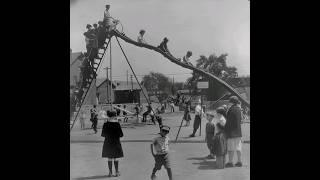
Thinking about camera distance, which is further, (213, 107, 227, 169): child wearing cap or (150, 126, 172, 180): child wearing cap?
(213, 107, 227, 169): child wearing cap

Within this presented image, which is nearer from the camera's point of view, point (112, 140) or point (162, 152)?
point (162, 152)

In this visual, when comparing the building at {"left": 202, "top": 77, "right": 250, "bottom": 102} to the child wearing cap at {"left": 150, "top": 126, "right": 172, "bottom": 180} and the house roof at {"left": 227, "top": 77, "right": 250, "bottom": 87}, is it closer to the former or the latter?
the house roof at {"left": 227, "top": 77, "right": 250, "bottom": 87}

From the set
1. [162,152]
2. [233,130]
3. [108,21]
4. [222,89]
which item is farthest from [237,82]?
[108,21]

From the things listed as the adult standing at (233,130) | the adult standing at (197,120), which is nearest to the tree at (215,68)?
the adult standing at (233,130)

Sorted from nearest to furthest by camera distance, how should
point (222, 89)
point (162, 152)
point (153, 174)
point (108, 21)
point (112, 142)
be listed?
point (162, 152), point (153, 174), point (112, 142), point (108, 21), point (222, 89)

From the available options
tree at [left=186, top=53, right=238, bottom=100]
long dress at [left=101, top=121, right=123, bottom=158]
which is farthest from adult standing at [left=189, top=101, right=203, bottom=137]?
long dress at [left=101, top=121, right=123, bottom=158]

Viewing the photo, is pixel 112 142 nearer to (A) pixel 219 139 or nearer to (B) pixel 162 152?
(B) pixel 162 152

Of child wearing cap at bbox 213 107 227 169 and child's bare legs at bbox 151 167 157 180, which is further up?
child wearing cap at bbox 213 107 227 169

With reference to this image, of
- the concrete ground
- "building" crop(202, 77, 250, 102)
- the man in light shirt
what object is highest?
the man in light shirt

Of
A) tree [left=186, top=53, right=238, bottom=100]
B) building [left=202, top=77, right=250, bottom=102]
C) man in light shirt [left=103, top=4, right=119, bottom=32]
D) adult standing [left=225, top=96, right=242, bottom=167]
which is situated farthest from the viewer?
building [left=202, top=77, right=250, bottom=102]

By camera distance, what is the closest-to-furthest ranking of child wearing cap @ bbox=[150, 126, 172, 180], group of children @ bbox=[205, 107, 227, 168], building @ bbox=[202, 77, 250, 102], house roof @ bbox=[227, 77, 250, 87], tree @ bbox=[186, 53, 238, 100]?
child wearing cap @ bbox=[150, 126, 172, 180] → tree @ bbox=[186, 53, 238, 100] → group of children @ bbox=[205, 107, 227, 168] → house roof @ bbox=[227, 77, 250, 87] → building @ bbox=[202, 77, 250, 102]
